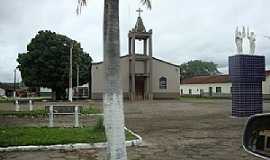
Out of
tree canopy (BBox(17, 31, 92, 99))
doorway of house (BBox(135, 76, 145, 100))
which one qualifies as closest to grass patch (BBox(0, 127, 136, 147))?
tree canopy (BBox(17, 31, 92, 99))

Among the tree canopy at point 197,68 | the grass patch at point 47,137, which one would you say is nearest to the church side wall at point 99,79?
the grass patch at point 47,137

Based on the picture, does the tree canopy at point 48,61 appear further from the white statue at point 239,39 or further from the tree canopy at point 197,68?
the tree canopy at point 197,68

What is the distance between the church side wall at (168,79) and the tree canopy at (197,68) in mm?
47911

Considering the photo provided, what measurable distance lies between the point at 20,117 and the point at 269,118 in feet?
63.2

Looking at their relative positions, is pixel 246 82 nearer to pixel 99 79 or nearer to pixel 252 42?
pixel 252 42

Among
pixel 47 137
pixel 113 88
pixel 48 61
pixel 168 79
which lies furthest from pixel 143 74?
pixel 113 88

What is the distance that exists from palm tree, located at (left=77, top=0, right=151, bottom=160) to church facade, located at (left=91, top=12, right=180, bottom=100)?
39.5 meters

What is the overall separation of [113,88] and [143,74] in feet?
140

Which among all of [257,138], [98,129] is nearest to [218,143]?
[98,129]

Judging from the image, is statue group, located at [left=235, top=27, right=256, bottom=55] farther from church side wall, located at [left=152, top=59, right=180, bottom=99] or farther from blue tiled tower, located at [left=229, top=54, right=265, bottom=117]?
church side wall, located at [left=152, top=59, right=180, bottom=99]

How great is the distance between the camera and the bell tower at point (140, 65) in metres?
47.5

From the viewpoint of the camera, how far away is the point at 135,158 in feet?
28.6

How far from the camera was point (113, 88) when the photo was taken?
20.1ft

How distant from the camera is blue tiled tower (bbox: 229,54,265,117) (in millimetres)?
20312
